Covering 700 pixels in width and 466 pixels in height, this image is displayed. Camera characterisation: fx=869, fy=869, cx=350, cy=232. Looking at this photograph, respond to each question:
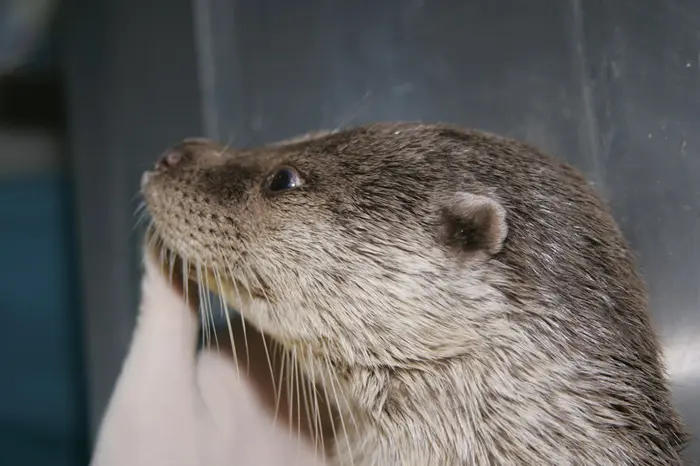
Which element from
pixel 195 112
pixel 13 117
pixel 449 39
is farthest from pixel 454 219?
pixel 13 117

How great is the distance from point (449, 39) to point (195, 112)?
2.30 feet

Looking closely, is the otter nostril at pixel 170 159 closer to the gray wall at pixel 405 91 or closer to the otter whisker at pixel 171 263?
the otter whisker at pixel 171 263

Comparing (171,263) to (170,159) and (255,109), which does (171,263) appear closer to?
(170,159)

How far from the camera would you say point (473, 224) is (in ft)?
3.94

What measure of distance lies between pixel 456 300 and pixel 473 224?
107 millimetres

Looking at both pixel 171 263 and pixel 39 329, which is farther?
pixel 39 329

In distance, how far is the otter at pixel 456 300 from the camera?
1.20 m

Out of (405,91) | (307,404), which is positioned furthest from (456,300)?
(405,91)

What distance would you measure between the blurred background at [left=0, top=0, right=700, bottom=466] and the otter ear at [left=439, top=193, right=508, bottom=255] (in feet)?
1.32

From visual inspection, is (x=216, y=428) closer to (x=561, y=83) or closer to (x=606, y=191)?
(x=606, y=191)

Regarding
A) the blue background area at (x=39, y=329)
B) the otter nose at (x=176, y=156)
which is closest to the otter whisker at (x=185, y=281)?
the otter nose at (x=176, y=156)

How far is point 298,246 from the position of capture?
1.26 m

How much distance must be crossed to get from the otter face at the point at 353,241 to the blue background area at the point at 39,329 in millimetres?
1151

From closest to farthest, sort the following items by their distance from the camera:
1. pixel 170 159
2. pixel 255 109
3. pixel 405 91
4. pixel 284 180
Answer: pixel 284 180 < pixel 170 159 < pixel 405 91 < pixel 255 109
